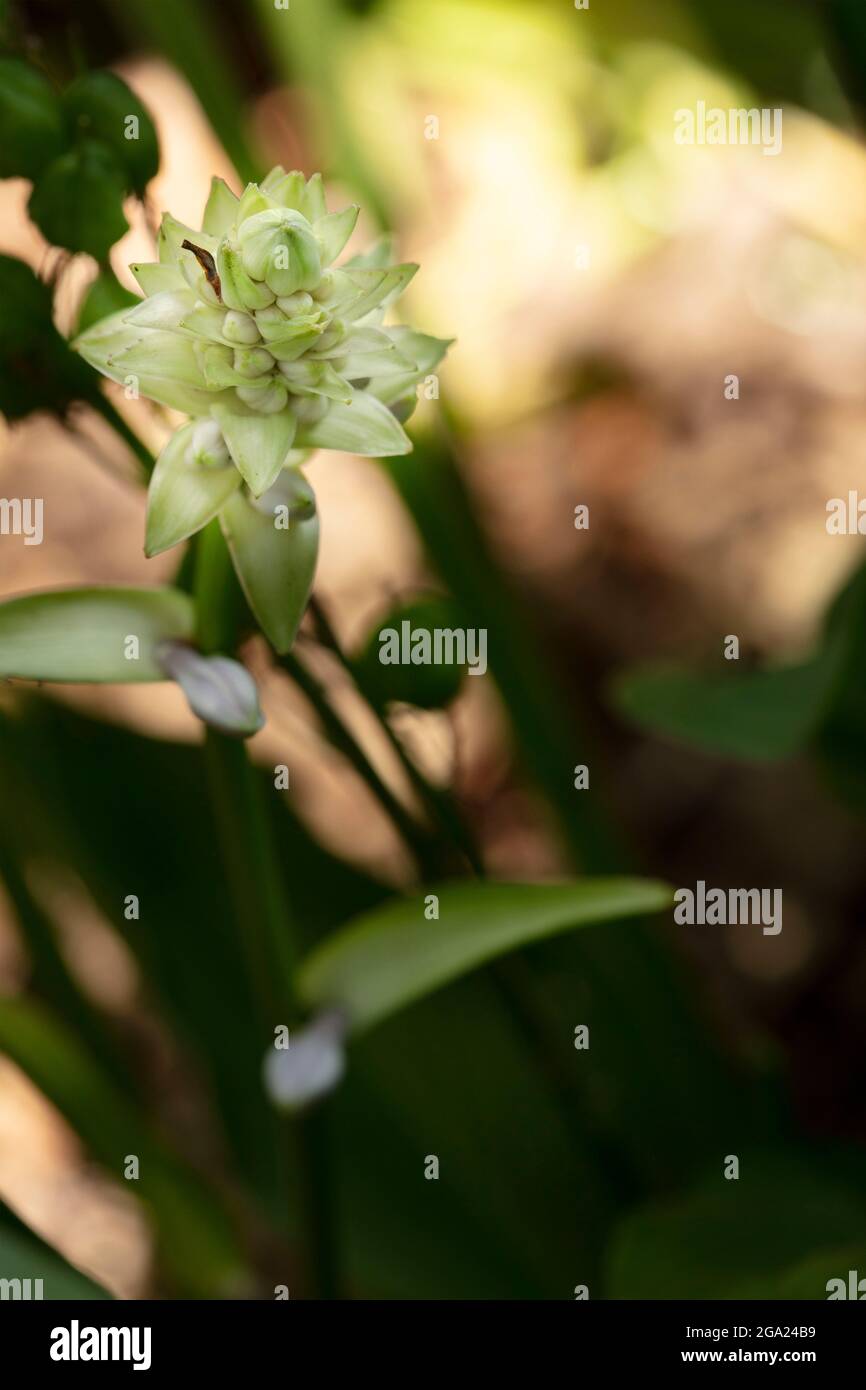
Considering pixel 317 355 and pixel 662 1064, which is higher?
pixel 317 355

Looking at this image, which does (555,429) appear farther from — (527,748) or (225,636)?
(225,636)

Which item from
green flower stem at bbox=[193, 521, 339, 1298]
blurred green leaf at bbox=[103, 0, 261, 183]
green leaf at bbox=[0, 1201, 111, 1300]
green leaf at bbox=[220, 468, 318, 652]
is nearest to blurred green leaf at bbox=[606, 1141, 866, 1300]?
green flower stem at bbox=[193, 521, 339, 1298]

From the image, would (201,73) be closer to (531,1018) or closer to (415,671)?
(415,671)

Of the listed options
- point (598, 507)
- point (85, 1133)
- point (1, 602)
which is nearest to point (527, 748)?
point (85, 1133)

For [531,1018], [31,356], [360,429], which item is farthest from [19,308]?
[531,1018]

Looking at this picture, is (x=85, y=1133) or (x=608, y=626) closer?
(x=85, y=1133)

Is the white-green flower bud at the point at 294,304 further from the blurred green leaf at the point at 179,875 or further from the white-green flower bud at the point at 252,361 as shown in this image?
the blurred green leaf at the point at 179,875

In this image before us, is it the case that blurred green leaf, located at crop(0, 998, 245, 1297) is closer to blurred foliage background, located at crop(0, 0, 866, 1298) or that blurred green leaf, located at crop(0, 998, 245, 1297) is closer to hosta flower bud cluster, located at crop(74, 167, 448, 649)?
blurred foliage background, located at crop(0, 0, 866, 1298)
